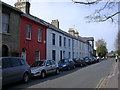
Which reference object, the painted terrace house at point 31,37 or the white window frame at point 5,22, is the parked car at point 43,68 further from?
the white window frame at point 5,22

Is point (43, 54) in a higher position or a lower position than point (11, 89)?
higher

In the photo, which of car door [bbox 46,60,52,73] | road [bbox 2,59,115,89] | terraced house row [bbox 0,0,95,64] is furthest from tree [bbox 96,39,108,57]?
road [bbox 2,59,115,89]

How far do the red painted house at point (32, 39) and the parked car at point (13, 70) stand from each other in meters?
7.30

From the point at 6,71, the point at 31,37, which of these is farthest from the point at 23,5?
the point at 6,71

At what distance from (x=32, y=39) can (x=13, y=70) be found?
37.4ft

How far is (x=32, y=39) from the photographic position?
2223 cm

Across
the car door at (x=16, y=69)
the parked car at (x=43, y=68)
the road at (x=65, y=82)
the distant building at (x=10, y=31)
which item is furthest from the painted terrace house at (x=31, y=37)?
the car door at (x=16, y=69)

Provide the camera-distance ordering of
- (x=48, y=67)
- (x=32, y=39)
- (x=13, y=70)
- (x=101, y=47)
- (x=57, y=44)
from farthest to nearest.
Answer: (x=101, y=47)
(x=57, y=44)
(x=32, y=39)
(x=48, y=67)
(x=13, y=70)

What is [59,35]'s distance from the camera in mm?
32219

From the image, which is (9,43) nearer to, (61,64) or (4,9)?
(4,9)

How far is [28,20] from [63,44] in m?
14.2

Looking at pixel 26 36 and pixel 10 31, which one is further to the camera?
pixel 26 36

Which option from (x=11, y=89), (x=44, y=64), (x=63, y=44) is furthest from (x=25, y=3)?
(x=11, y=89)

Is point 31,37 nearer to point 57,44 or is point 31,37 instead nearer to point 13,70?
point 57,44
